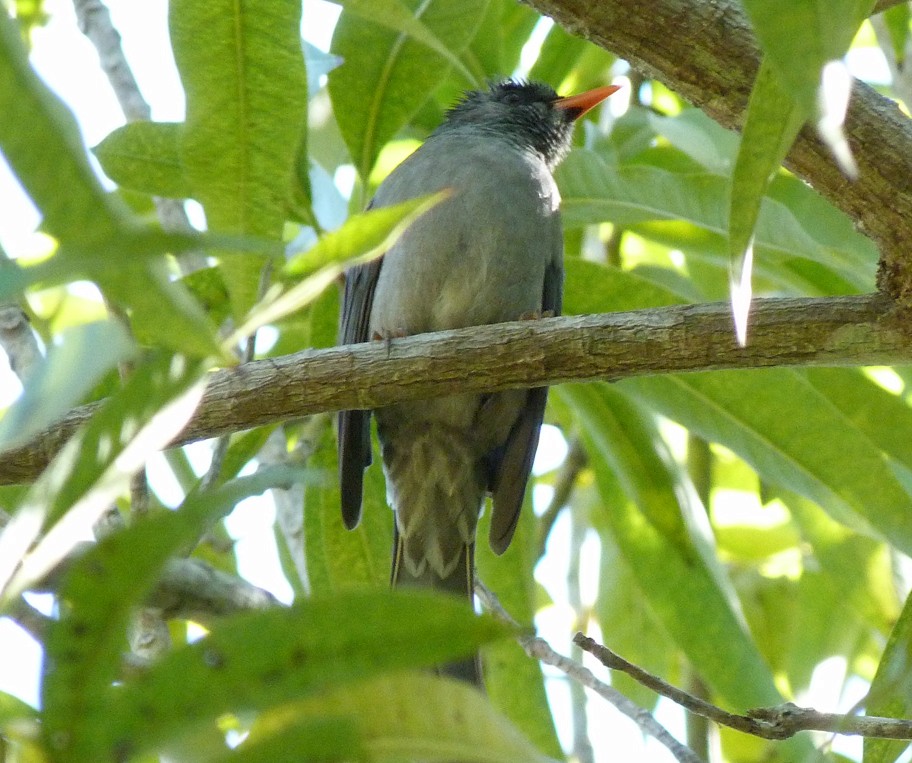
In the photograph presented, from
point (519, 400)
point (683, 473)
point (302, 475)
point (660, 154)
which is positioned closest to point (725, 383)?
point (683, 473)

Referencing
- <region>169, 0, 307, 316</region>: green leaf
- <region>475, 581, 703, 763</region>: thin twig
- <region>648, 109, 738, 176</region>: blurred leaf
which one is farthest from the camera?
<region>648, 109, 738, 176</region>: blurred leaf

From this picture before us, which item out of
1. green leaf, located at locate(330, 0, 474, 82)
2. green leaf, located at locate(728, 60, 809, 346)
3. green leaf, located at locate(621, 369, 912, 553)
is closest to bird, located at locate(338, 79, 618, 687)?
green leaf, located at locate(621, 369, 912, 553)

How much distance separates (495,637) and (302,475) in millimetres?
370

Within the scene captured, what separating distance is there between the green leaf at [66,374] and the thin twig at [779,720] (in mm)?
1254

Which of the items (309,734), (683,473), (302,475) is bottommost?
(309,734)

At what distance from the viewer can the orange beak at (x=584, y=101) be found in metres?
4.72

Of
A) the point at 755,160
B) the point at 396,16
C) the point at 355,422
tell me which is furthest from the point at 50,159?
the point at 355,422

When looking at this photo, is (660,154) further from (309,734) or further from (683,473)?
(309,734)

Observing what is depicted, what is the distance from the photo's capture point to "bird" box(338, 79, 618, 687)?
3902 mm

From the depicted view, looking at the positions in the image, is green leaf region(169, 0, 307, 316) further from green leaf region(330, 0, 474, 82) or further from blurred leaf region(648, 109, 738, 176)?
blurred leaf region(648, 109, 738, 176)

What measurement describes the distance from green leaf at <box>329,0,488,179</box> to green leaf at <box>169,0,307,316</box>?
989 millimetres

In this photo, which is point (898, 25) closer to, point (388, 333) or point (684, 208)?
point (684, 208)

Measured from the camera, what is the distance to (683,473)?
3.89 metres

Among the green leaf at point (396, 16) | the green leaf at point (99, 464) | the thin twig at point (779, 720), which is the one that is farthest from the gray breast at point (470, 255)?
the green leaf at point (99, 464)
